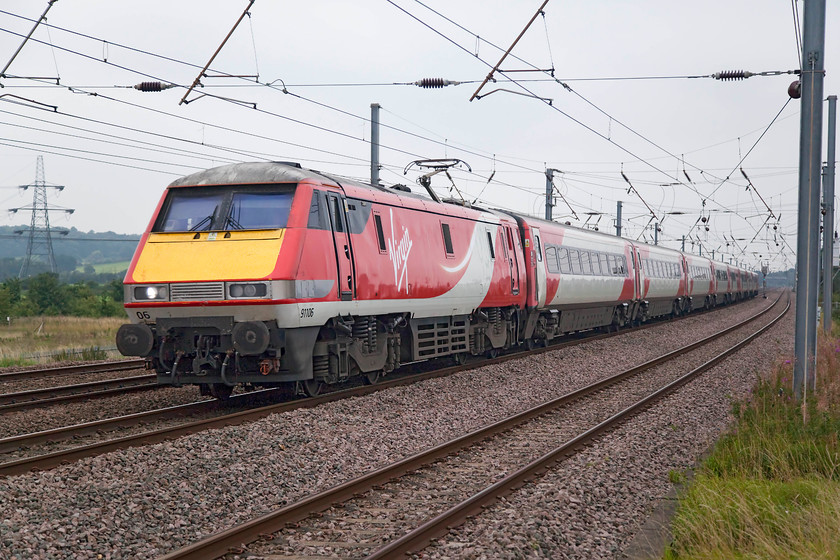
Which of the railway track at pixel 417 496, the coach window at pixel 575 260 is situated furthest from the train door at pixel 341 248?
the coach window at pixel 575 260

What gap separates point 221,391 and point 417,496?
5.71m

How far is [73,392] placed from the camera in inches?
558

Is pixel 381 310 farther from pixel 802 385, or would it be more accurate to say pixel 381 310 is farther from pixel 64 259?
pixel 64 259

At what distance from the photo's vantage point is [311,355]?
11727 millimetres

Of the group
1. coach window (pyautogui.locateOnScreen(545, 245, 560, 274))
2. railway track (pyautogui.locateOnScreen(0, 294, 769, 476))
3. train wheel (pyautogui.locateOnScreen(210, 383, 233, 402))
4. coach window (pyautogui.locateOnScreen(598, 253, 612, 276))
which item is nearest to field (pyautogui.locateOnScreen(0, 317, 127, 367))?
train wheel (pyautogui.locateOnScreen(210, 383, 233, 402))

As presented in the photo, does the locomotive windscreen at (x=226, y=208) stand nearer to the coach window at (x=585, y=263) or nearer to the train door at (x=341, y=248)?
the train door at (x=341, y=248)

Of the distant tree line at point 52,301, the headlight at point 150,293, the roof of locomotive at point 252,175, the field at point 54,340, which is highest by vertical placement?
A: the roof of locomotive at point 252,175

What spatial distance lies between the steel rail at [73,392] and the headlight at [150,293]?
235 centimetres

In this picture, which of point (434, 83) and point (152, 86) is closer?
point (152, 86)

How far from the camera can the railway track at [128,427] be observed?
818 cm

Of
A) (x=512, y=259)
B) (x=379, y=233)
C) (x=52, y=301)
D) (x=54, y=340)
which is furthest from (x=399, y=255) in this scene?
(x=52, y=301)

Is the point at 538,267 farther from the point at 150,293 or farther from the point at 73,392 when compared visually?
the point at 150,293

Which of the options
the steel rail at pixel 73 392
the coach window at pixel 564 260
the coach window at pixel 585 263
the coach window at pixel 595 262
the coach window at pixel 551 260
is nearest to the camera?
the steel rail at pixel 73 392

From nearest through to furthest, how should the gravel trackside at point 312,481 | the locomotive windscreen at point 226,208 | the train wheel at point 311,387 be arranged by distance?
the gravel trackside at point 312,481
the locomotive windscreen at point 226,208
the train wheel at point 311,387
